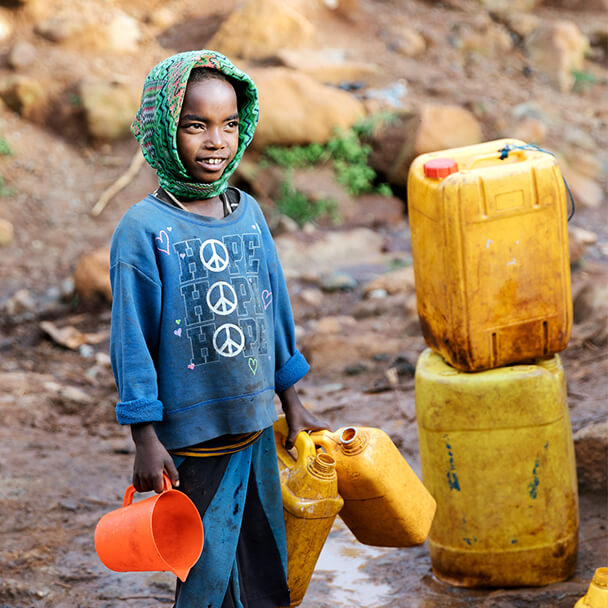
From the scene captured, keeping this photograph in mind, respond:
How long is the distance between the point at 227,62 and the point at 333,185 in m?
6.66

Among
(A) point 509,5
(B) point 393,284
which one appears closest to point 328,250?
(B) point 393,284

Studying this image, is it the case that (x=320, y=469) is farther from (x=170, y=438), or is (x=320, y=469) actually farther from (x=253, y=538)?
(x=170, y=438)

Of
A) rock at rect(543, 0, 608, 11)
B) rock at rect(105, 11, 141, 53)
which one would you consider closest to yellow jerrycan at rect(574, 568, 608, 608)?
rock at rect(105, 11, 141, 53)

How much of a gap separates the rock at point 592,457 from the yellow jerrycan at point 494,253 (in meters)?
0.75

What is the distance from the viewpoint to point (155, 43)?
10.4 metres

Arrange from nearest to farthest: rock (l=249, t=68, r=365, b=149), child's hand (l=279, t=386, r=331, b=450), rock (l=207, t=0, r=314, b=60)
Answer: child's hand (l=279, t=386, r=331, b=450) → rock (l=249, t=68, r=365, b=149) → rock (l=207, t=0, r=314, b=60)

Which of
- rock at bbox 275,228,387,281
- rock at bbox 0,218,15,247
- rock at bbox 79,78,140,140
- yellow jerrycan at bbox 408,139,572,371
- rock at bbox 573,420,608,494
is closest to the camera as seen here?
yellow jerrycan at bbox 408,139,572,371

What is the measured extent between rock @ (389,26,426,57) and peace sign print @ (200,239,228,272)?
9.47m

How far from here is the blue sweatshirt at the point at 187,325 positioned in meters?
1.99

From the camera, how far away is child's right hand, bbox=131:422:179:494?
6.49ft

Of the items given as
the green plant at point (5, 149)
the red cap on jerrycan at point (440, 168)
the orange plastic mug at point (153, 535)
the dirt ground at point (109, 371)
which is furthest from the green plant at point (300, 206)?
the orange plastic mug at point (153, 535)

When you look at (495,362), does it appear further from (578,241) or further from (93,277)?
(93,277)

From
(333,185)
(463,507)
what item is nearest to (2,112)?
(333,185)

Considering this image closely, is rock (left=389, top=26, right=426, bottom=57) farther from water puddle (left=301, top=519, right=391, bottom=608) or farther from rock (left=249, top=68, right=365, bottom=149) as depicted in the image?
water puddle (left=301, top=519, right=391, bottom=608)
